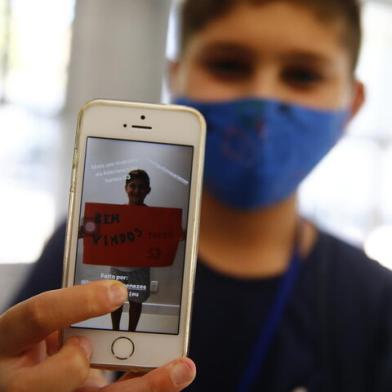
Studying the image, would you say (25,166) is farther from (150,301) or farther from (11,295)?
(150,301)

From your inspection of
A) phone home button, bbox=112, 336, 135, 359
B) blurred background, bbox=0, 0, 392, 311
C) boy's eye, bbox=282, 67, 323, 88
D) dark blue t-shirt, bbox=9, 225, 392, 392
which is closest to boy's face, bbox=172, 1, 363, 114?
boy's eye, bbox=282, 67, 323, 88

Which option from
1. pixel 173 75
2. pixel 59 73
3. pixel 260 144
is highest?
pixel 59 73

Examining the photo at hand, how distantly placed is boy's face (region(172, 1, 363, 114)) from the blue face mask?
0.02 m

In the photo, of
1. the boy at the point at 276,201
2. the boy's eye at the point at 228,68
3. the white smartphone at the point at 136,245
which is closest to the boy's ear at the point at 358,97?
the boy at the point at 276,201

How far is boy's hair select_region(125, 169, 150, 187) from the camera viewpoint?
0.31 meters

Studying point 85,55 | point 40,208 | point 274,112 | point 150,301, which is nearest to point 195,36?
point 274,112

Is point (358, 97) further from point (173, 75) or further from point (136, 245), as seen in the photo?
point (136, 245)

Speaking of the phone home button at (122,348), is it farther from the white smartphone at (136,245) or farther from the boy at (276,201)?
the boy at (276,201)

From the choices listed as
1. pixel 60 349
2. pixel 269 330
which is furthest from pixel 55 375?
pixel 269 330

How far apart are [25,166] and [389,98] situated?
4.68ft

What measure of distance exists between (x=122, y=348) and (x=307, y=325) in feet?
0.87

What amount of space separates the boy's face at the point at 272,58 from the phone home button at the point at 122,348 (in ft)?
1.05

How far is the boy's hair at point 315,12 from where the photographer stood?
1.72 ft

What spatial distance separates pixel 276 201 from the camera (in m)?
0.55
